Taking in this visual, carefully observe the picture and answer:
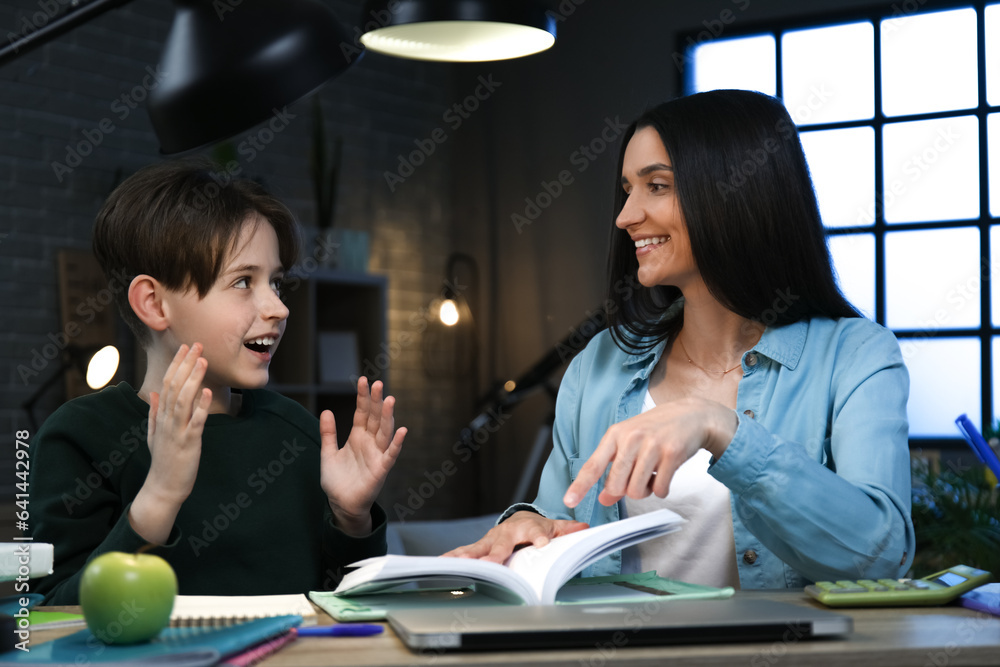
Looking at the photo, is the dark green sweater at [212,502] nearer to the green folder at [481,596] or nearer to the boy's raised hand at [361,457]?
the boy's raised hand at [361,457]

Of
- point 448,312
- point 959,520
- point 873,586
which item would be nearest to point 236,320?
point 873,586

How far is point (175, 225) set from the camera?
141 cm

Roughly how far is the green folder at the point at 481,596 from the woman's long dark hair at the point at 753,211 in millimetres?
539

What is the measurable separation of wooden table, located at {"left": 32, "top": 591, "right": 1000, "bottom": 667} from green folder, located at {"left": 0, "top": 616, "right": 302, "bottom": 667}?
0.09 ft

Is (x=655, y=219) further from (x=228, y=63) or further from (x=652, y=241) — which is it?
(x=228, y=63)

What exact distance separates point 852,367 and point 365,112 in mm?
4040

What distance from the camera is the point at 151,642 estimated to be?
2.68 feet

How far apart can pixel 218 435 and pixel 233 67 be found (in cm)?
51

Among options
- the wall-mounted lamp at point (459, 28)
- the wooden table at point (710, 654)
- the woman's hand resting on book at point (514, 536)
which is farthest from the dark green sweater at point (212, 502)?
the wall-mounted lamp at point (459, 28)

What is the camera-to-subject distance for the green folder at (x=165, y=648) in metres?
0.73

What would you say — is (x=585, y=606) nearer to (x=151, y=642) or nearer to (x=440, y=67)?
(x=151, y=642)

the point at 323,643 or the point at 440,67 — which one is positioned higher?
the point at 440,67

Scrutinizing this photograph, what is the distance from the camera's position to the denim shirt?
112 centimetres

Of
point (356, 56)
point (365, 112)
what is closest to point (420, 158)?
point (365, 112)
